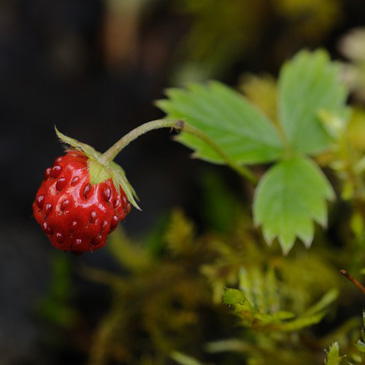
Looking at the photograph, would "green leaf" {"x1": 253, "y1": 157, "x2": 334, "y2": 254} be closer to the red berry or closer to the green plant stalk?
the green plant stalk

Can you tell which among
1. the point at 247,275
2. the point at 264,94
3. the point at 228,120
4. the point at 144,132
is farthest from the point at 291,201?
the point at 264,94

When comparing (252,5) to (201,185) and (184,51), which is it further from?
(201,185)

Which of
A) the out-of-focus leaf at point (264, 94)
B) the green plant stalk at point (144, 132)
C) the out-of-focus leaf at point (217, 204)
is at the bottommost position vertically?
the out-of-focus leaf at point (217, 204)

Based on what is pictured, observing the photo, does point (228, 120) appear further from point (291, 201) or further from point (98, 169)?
point (98, 169)

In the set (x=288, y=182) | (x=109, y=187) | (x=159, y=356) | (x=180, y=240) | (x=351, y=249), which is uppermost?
(x=109, y=187)

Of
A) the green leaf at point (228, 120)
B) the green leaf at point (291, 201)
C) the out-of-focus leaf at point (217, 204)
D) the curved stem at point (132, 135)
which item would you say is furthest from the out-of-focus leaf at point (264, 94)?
the curved stem at point (132, 135)

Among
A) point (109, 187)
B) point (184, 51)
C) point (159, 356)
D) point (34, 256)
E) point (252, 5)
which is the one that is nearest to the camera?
point (109, 187)

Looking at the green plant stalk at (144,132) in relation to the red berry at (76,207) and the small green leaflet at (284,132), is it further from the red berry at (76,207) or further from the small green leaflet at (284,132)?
the small green leaflet at (284,132)

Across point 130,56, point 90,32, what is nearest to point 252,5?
→ point 130,56
